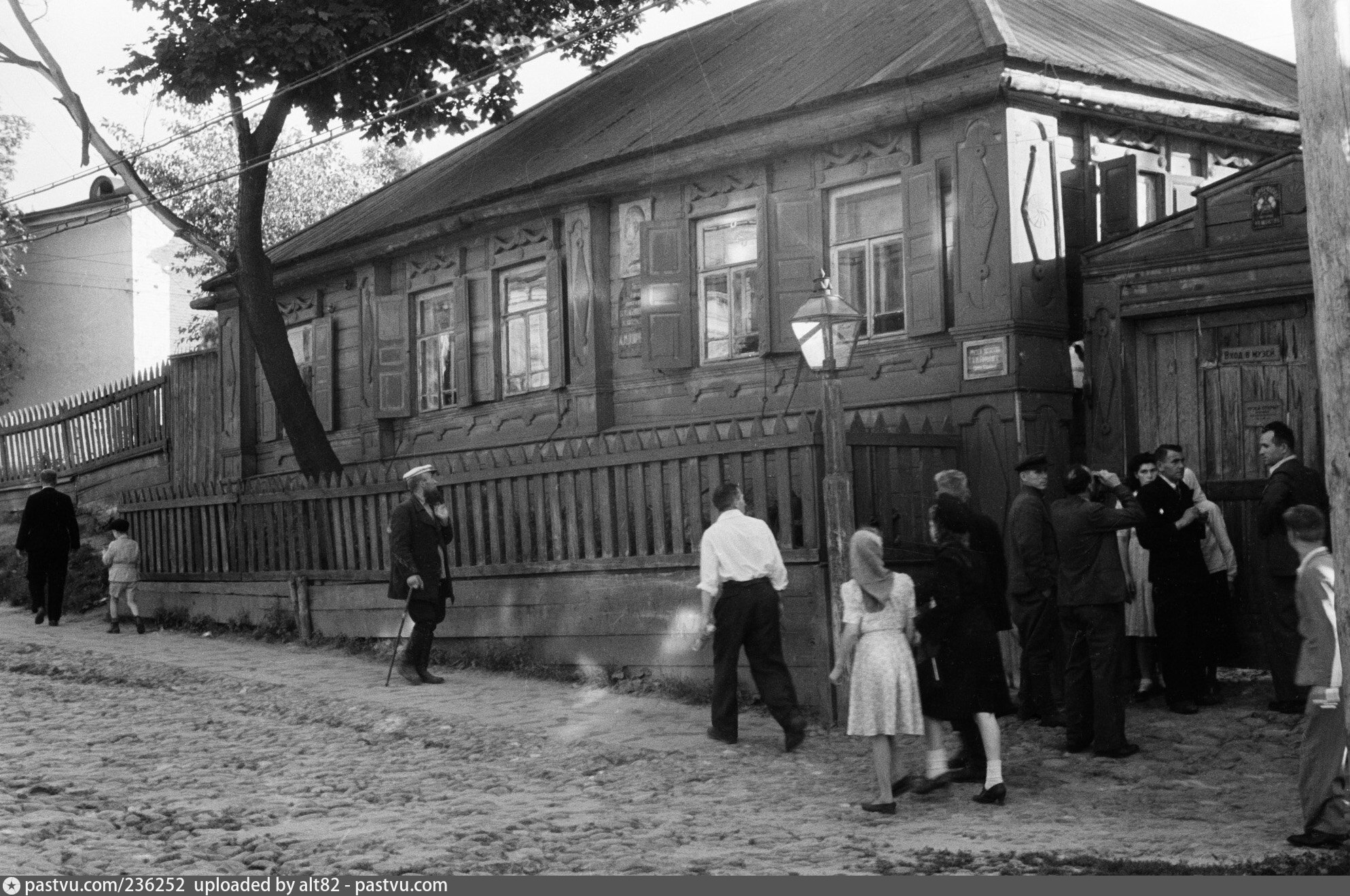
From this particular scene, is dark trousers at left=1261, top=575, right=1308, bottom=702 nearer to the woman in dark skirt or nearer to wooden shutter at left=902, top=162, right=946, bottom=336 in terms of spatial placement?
the woman in dark skirt

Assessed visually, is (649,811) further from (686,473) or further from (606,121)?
(606,121)

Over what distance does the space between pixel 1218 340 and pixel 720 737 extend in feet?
16.4

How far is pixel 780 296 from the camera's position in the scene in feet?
48.2

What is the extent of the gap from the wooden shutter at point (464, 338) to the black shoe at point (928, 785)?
1156cm

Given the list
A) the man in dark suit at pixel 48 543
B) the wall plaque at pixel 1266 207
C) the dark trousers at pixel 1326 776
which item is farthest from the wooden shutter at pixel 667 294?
the dark trousers at pixel 1326 776

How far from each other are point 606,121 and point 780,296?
468cm

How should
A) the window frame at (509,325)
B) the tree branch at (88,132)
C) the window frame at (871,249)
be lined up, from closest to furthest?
the window frame at (871,249) → the window frame at (509,325) → the tree branch at (88,132)

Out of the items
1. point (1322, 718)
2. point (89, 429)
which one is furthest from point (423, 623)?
point (89, 429)

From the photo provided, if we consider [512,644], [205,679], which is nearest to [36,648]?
[205,679]

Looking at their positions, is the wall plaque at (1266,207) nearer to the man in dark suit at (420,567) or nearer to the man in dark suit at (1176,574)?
the man in dark suit at (1176,574)

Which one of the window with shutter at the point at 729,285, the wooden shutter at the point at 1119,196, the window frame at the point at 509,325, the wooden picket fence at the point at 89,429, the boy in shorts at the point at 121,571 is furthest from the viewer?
the wooden picket fence at the point at 89,429

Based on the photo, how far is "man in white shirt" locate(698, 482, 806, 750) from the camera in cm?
1002

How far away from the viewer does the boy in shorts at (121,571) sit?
1730cm

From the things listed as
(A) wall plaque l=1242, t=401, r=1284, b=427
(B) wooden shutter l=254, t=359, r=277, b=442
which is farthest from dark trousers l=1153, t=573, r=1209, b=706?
(B) wooden shutter l=254, t=359, r=277, b=442
